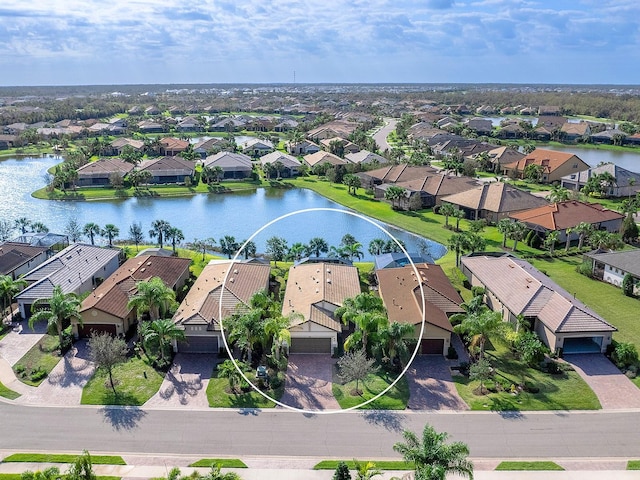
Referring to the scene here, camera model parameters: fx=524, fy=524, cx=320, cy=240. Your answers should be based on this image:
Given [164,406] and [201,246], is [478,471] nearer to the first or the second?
[164,406]

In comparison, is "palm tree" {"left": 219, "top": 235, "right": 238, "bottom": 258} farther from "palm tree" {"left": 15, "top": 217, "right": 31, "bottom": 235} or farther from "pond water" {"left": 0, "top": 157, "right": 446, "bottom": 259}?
"palm tree" {"left": 15, "top": 217, "right": 31, "bottom": 235}

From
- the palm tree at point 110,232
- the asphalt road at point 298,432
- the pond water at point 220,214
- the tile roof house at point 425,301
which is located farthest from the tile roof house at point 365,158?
the asphalt road at point 298,432

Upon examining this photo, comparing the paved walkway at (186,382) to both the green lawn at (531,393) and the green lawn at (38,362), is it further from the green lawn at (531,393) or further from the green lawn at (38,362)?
the green lawn at (531,393)

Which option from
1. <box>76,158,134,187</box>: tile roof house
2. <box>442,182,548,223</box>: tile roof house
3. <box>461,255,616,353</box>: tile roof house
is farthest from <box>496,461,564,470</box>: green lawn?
<box>76,158,134,187</box>: tile roof house

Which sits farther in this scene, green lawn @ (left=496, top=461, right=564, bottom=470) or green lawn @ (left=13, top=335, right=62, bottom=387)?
green lawn @ (left=13, top=335, right=62, bottom=387)

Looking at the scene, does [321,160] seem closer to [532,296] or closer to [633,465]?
[532,296]

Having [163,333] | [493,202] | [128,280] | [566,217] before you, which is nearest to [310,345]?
[163,333]

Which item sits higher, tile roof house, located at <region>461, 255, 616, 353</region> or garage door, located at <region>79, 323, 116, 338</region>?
tile roof house, located at <region>461, 255, 616, 353</region>
